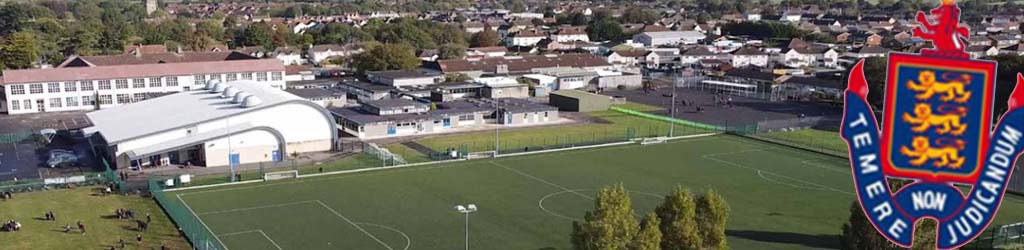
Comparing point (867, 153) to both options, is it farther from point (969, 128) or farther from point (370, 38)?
point (370, 38)

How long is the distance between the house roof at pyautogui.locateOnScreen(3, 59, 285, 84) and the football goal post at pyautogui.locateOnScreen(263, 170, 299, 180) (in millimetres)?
23484

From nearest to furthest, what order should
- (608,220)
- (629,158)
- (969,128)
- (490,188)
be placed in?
1. (969,128)
2. (608,220)
3. (490,188)
4. (629,158)

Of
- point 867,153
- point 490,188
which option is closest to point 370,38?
point 490,188

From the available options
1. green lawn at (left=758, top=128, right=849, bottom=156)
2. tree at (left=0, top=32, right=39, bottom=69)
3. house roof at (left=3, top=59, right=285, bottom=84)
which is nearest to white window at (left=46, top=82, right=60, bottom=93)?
house roof at (left=3, top=59, right=285, bottom=84)

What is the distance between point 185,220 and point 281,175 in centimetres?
645

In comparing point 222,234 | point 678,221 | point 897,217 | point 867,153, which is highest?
point 867,153

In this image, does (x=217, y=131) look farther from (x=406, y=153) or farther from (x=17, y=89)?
(x=17, y=89)

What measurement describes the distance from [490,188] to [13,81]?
3203 centimetres

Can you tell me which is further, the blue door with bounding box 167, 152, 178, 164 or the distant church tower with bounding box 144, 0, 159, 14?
the distant church tower with bounding box 144, 0, 159, 14

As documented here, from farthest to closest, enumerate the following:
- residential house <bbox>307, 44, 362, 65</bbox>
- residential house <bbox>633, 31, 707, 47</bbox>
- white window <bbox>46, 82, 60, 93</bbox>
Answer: residential house <bbox>633, 31, 707, 47</bbox> → residential house <bbox>307, 44, 362, 65</bbox> → white window <bbox>46, 82, 60, 93</bbox>

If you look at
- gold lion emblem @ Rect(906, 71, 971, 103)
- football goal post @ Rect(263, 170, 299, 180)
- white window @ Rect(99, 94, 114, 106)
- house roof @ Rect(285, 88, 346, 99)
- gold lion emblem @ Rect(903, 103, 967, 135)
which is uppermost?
gold lion emblem @ Rect(906, 71, 971, 103)

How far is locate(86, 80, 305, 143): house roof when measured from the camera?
34.0 m

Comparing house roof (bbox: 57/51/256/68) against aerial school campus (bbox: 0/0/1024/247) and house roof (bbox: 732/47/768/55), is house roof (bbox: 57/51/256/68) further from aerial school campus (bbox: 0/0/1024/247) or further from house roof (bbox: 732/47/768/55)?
house roof (bbox: 732/47/768/55)

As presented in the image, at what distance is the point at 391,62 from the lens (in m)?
61.1
